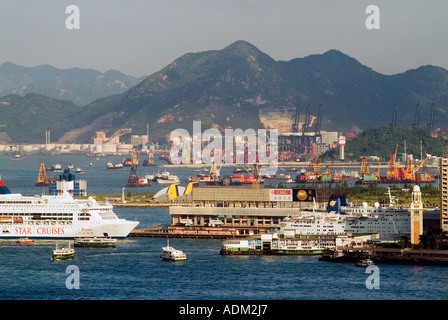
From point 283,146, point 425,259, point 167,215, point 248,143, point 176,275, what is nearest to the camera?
point 176,275

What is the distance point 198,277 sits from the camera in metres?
36.7

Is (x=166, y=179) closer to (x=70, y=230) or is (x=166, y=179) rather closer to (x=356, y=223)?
(x=70, y=230)

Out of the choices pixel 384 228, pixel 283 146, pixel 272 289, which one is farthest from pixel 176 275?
pixel 283 146

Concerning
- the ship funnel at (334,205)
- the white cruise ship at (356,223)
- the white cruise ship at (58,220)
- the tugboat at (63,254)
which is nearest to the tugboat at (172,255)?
the tugboat at (63,254)

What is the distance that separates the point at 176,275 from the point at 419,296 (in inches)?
346

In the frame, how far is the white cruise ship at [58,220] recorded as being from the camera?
49.1 meters

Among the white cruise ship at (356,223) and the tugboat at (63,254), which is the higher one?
the white cruise ship at (356,223)

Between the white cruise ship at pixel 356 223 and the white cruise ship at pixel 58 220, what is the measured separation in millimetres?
7807

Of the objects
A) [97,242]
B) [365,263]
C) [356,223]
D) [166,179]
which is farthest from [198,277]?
[166,179]

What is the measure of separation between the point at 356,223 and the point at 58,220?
13839 mm

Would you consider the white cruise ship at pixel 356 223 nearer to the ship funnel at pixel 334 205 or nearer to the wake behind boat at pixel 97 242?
the ship funnel at pixel 334 205

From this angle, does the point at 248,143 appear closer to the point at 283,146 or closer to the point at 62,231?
the point at 283,146

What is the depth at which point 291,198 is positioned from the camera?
173 ft
